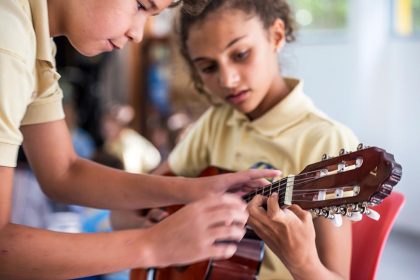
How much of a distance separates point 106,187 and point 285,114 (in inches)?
18.1

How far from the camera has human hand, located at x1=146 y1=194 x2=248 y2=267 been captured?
0.87 m

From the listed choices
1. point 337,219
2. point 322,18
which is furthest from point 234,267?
point 322,18

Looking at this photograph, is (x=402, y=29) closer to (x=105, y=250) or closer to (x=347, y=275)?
(x=347, y=275)

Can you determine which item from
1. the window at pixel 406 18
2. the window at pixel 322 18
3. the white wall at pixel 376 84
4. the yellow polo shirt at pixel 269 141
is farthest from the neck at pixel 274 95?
the window at pixel 322 18

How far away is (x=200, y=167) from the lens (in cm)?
164

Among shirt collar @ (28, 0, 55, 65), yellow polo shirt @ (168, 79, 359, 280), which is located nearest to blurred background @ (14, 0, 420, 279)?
yellow polo shirt @ (168, 79, 359, 280)

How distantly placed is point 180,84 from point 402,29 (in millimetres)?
1601

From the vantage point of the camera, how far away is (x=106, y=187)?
1323 millimetres

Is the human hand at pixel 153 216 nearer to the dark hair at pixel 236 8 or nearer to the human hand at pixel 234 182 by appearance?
the human hand at pixel 234 182

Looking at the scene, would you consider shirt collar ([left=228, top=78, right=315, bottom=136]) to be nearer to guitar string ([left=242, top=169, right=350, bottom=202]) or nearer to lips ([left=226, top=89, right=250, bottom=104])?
lips ([left=226, top=89, right=250, bottom=104])

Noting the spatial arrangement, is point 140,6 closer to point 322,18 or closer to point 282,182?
point 282,182

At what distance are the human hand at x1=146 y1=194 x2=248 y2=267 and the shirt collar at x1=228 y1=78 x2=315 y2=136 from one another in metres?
0.55

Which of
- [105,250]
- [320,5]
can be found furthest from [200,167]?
[320,5]

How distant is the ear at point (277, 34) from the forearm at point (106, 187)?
1.50ft
